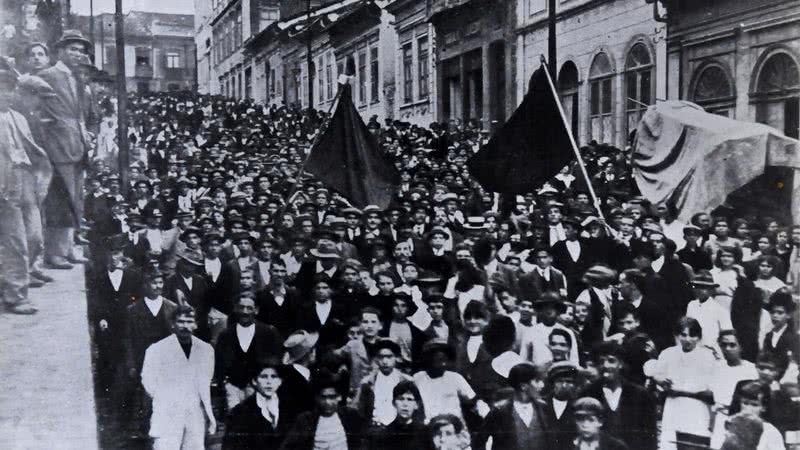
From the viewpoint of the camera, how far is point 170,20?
70.4 feet

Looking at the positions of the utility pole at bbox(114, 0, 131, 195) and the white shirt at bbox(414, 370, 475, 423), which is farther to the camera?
the utility pole at bbox(114, 0, 131, 195)

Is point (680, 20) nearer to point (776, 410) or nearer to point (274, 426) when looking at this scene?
point (776, 410)

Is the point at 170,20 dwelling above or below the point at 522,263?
above

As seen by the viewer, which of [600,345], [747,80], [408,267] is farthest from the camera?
[747,80]

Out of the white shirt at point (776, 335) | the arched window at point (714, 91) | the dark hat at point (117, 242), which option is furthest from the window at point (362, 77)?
the white shirt at point (776, 335)

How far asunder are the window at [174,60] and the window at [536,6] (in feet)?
38.6

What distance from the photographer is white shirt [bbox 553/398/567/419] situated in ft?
19.1

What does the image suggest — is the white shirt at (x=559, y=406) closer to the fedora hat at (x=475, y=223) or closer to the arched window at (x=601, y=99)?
the fedora hat at (x=475, y=223)

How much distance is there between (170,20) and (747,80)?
1406 centimetres

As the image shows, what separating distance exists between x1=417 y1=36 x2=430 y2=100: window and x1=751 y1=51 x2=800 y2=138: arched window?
9278 mm

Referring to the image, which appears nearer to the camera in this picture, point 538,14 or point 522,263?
point 522,263

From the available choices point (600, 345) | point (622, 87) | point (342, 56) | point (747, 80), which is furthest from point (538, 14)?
point (600, 345)

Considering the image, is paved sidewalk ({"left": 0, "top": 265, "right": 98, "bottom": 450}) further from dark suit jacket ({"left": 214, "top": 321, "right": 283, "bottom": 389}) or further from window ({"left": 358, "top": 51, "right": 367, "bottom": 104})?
window ({"left": 358, "top": 51, "right": 367, "bottom": 104})

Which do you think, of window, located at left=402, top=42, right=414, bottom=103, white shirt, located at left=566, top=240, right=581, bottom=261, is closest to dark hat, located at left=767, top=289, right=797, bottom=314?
white shirt, located at left=566, top=240, right=581, bottom=261
